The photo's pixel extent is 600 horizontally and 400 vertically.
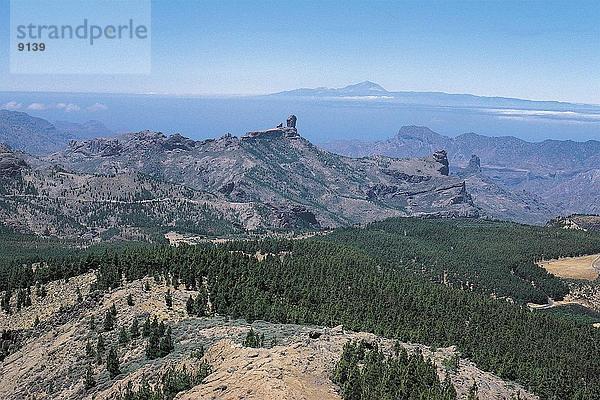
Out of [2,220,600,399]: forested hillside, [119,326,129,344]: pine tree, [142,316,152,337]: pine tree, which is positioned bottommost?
[2,220,600,399]: forested hillside

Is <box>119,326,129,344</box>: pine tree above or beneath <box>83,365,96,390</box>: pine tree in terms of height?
above

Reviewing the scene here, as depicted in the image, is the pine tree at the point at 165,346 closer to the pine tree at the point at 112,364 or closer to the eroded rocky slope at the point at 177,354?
the eroded rocky slope at the point at 177,354

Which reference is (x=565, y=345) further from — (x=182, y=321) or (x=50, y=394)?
(x=50, y=394)

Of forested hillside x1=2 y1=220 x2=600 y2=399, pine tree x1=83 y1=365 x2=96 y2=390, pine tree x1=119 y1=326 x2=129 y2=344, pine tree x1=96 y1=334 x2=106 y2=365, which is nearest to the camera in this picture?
pine tree x1=83 y1=365 x2=96 y2=390

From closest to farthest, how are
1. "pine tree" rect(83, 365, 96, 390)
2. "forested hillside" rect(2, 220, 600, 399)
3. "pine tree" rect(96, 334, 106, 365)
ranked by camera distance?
"pine tree" rect(83, 365, 96, 390)
"pine tree" rect(96, 334, 106, 365)
"forested hillside" rect(2, 220, 600, 399)

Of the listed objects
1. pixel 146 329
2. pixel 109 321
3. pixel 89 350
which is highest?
pixel 146 329

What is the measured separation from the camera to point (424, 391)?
53500 mm

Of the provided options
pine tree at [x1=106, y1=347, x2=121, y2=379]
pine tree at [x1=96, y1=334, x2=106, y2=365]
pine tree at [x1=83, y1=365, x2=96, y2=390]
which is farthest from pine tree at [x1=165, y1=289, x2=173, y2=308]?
pine tree at [x1=83, y1=365, x2=96, y2=390]

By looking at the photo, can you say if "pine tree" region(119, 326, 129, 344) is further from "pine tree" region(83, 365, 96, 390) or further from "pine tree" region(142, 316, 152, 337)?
"pine tree" region(83, 365, 96, 390)

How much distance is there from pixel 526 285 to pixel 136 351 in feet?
498

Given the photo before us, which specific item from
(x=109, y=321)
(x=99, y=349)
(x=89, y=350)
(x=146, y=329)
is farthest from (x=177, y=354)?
(x=109, y=321)

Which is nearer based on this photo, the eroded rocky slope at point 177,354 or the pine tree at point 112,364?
the eroded rocky slope at point 177,354

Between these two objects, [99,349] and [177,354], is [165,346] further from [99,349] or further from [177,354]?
[99,349]

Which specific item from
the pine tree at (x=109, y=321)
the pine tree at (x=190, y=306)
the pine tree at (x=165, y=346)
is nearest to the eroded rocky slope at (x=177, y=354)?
the pine tree at (x=109, y=321)
